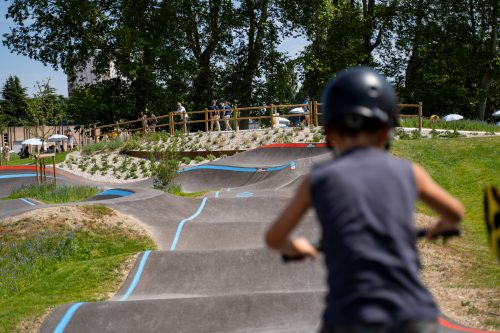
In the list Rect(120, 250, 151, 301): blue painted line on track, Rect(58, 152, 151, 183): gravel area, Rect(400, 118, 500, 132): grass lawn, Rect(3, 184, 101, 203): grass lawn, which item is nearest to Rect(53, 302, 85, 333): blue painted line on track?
Rect(120, 250, 151, 301): blue painted line on track

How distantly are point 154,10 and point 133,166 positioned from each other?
1516 cm

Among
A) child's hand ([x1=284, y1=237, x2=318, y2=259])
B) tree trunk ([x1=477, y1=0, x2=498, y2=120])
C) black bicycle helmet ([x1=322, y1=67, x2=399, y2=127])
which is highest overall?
tree trunk ([x1=477, y1=0, x2=498, y2=120])

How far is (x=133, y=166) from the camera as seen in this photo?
30.9 metres

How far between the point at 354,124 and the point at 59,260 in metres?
11.5

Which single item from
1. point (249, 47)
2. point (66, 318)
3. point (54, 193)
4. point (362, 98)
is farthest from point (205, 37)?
point (362, 98)

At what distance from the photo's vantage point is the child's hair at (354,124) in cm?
276

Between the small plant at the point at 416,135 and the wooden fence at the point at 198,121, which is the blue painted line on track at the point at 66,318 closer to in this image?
the small plant at the point at 416,135

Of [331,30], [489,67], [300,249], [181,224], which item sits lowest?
[181,224]

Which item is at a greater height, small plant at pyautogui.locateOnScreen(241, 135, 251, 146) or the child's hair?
the child's hair

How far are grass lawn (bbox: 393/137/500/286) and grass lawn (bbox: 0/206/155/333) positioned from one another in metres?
7.44

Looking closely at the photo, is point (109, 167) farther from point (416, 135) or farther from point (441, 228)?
point (441, 228)

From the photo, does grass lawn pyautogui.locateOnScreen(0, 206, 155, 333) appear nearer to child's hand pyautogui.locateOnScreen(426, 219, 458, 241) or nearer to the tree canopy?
child's hand pyautogui.locateOnScreen(426, 219, 458, 241)

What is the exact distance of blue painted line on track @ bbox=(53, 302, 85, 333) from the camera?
8.50 m

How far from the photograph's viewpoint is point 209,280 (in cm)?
1098
